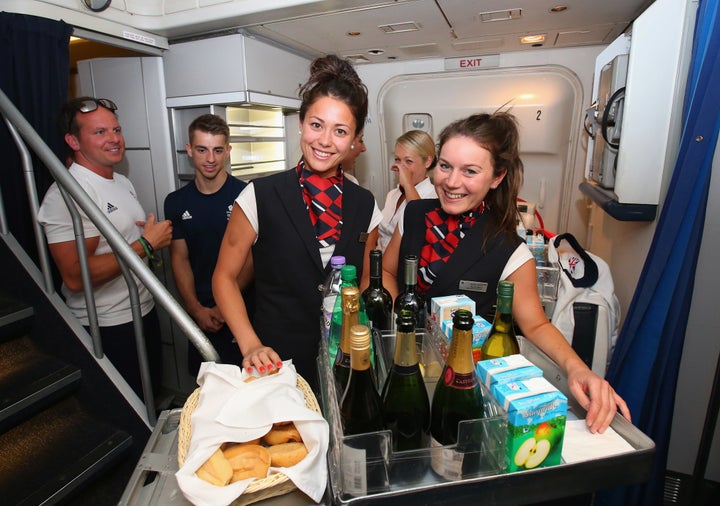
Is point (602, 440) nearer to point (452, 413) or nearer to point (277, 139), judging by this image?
point (452, 413)

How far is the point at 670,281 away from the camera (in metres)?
1.68

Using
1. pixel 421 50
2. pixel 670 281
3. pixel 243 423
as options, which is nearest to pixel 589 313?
pixel 670 281

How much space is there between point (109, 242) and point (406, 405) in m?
1.28

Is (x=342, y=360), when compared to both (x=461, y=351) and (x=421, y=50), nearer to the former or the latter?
(x=461, y=351)

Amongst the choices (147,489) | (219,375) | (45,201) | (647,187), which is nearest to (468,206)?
(219,375)

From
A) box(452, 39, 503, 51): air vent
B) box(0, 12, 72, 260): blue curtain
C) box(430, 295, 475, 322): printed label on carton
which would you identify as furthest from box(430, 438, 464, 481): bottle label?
box(452, 39, 503, 51): air vent

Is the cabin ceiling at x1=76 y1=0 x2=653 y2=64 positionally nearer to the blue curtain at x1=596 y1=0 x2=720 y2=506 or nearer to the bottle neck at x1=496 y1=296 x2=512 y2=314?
the blue curtain at x1=596 y1=0 x2=720 y2=506

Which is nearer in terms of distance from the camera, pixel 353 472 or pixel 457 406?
pixel 353 472

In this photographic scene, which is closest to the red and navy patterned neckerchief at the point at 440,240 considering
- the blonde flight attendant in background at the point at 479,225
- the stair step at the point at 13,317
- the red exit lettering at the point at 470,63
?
the blonde flight attendant in background at the point at 479,225

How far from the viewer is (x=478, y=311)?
138 cm

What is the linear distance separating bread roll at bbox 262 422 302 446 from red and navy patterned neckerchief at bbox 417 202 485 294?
28.0 inches

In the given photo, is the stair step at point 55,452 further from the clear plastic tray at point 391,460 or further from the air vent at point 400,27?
the air vent at point 400,27

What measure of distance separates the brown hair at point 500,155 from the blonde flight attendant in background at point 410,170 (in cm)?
139

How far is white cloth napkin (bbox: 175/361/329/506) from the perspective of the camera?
29.3 inches
